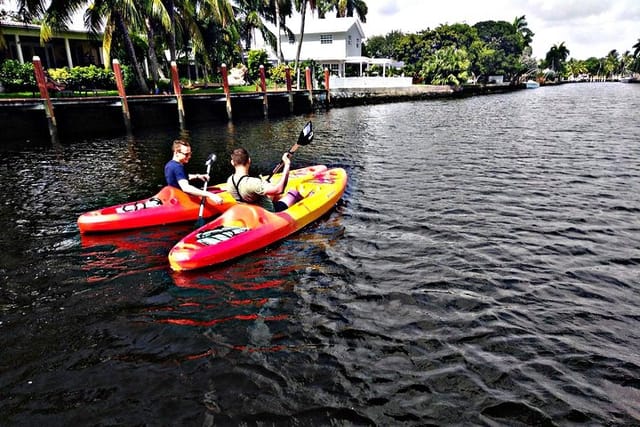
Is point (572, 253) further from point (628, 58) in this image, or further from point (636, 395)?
point (628, 58)

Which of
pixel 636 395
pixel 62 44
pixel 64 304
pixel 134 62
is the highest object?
pixel 62 44

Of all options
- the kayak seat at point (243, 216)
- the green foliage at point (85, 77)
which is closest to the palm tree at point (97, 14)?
the green foliage at point (85, 77)

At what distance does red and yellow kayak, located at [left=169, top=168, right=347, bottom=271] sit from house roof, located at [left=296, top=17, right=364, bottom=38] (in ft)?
145

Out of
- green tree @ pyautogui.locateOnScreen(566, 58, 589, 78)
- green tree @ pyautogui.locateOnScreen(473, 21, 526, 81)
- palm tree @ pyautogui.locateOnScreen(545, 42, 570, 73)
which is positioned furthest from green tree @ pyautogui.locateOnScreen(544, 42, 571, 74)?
green tree @ pyautogui.locateOnScreen(473, 21, 526, 81)

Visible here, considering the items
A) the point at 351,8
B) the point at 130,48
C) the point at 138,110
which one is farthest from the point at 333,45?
the point at 138,110

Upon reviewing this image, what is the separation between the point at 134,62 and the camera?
2386 centimetres

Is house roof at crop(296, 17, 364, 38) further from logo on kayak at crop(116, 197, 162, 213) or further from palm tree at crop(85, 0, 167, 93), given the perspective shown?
logo on kayak at crop(116, 197, 162, 213)

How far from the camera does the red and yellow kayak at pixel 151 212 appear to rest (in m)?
7.38

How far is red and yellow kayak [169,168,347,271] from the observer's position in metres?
5.88

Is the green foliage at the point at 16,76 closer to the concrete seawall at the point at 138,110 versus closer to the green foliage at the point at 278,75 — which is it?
the concrete seawall at the point at 138,110

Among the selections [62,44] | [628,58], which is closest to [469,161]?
[62,44]

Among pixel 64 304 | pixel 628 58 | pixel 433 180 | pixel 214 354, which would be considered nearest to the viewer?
pixel 214 354

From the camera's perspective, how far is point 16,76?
21.2m

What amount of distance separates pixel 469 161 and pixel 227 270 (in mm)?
9802
